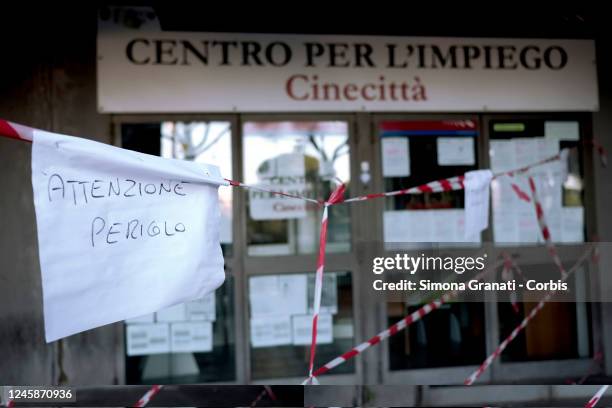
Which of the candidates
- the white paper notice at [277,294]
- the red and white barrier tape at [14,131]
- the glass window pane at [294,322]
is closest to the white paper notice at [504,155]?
the glass window pane at [294,322]

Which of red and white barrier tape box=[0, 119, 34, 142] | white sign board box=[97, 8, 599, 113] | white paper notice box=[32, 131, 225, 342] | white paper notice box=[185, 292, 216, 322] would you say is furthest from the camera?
white paper notice box=[185, 292, 216, 322]

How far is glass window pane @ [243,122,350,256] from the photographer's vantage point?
14.8ft

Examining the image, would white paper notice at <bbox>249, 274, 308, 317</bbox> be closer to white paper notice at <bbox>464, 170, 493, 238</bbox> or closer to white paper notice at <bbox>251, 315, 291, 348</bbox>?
white paper notice at <bbox>251, 315, 291, 348</bbox>

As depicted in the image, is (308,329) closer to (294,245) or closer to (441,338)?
(294,245)

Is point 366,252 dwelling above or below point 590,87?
below

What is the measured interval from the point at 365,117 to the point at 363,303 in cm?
161

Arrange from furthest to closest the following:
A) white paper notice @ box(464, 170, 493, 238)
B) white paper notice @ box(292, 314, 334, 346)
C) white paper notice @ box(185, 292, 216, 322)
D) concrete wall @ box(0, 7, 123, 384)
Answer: white paper notice @ box(292, 314, 334, 346) → white paper notice @ box(185, 292, 216, 322) → concrete wall @ box(0, 7, 123, 384) → white paper notice @ box(464, 170, 493, 238)

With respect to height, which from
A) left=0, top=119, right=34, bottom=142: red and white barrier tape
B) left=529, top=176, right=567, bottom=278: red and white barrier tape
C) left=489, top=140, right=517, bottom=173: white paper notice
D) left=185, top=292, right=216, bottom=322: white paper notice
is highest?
left=489, top=140, right=517, bottom=173: white paper notice

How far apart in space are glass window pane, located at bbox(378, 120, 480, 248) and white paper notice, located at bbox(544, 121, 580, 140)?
0.68m

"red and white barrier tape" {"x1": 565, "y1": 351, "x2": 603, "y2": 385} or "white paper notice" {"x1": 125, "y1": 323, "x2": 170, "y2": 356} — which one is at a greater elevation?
"white paper notice" {"x1": 125, "y1": 323, "x2": 170, "y2": 356}

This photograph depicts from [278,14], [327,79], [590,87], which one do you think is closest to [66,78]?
[278,14]

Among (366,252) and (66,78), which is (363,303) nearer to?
(366,252)

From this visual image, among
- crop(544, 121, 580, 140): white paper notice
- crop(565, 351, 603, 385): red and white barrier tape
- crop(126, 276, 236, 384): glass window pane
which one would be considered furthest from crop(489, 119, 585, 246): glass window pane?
crop(126, 276, 236, 384): glass window pane

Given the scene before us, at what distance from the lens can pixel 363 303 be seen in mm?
4543
